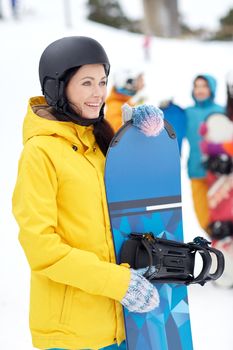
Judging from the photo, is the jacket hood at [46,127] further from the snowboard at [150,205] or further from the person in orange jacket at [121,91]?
the person in orange jacket at [121,91]

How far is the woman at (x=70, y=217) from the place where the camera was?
182 centimetres

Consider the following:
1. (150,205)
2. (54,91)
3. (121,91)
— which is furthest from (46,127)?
(121,91)

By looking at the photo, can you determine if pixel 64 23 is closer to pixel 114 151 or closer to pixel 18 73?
pixel 18 73

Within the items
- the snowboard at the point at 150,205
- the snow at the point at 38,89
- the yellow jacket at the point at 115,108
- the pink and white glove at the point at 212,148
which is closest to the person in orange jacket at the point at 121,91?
the yellow jacket at the point at 115,108

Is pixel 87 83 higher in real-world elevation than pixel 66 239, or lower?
higher

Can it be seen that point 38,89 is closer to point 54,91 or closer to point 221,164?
point 221,164

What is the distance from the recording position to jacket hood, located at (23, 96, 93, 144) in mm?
1908

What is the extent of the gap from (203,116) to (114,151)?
2.95 metres

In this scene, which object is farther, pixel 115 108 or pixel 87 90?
A: pixel 115 108

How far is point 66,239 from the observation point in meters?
1.91

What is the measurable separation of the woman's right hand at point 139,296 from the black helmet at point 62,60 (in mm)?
646

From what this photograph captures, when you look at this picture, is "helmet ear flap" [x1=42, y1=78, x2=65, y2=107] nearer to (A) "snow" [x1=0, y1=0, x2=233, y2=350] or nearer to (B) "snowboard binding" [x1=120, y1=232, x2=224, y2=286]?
(B) "snowboard binding" [x1=120, y1=232, x2=224, y2=286]

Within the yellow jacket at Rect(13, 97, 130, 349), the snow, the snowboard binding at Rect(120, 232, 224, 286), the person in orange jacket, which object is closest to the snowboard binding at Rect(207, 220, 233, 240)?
the snow

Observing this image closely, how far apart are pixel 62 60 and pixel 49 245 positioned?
614mm
